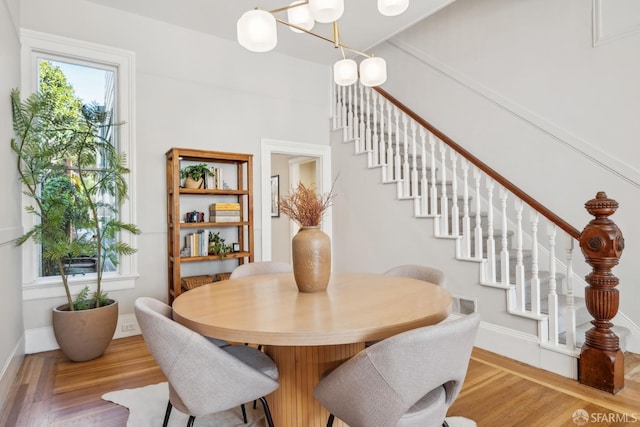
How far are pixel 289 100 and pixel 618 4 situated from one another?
324 cm

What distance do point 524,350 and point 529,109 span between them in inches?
91.8

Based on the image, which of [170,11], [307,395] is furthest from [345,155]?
[307,395]

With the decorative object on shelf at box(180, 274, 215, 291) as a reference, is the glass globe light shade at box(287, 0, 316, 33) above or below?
above

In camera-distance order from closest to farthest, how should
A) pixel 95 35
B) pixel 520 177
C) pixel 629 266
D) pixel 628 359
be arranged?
pixel 628 359
pixel 629 266
pixel 95 35
pixel 520 177

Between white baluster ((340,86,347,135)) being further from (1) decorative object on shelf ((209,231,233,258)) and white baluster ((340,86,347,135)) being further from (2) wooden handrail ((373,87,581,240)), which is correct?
(1) decorative object on shelf ((209,231,233,258))

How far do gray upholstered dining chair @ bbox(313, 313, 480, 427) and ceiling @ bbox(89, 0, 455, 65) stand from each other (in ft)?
10.5

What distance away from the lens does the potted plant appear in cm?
268

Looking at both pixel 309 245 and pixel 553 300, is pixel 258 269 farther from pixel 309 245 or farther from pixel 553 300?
pixel 553 300

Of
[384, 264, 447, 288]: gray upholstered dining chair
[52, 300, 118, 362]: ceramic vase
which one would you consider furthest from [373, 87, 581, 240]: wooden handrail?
[52, 300, 118, 362]: ceramic vase

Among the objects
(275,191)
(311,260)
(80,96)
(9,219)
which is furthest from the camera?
(275,191)

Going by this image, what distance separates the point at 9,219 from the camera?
2.49 meters

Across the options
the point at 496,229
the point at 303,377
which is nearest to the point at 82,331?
the point at 303,377

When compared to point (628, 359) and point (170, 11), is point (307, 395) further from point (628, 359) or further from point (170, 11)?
point (170, 11)

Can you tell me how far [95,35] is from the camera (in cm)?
328
